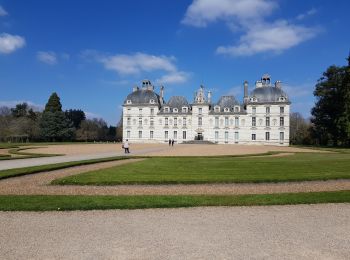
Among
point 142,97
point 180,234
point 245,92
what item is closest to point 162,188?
point 180,234

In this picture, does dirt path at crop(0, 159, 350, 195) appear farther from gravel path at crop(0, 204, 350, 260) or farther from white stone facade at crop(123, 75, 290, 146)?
white stone facade at crop(123, 75, 290, 146)

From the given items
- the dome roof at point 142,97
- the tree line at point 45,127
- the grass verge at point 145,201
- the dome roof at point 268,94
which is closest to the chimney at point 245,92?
the dome roof at point 268,94

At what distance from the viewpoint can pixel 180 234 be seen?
5.73 meters

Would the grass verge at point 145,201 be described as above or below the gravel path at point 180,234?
above

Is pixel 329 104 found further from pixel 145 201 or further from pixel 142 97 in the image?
pixel 145 201

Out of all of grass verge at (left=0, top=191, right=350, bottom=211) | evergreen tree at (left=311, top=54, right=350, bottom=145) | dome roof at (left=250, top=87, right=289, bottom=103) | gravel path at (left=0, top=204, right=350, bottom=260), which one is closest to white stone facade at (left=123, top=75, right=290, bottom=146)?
dome roof at (left=250, top=87, right=289, bottom=103)

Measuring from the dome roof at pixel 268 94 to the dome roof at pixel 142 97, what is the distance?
2135 cm

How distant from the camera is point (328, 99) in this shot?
55375 millimetres

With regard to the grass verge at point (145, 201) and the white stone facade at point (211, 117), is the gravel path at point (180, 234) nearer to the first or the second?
the grass verge at point (145, 201)

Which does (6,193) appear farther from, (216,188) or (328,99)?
(328,99)

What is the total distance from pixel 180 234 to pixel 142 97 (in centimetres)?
6812

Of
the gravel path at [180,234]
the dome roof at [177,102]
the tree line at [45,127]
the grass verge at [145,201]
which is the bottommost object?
the gravel path at [180,234]

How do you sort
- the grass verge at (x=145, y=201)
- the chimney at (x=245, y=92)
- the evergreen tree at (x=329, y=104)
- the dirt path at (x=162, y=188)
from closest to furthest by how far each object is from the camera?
the grass verge at (x=145, y=201), the dirt path at (x=162, y=188), the evergreen tree at (x=329, y=104), the chimney at (x=245, y=92)

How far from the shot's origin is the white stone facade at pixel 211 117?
65812 mm
